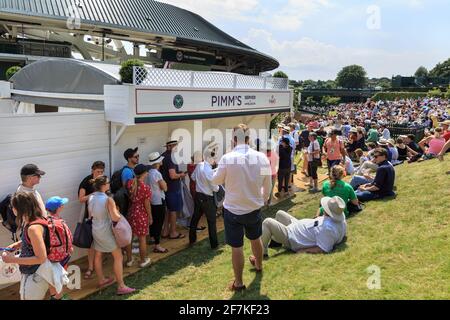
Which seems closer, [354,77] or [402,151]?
[402,151]

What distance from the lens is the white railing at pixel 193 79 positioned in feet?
21.8

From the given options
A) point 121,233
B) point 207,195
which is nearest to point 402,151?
point 207,195

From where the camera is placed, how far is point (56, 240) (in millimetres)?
3684

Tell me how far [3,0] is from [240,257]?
26838 millimetres

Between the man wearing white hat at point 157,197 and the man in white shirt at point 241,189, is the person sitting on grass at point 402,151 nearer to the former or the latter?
the man wearing white hat at point 157,197

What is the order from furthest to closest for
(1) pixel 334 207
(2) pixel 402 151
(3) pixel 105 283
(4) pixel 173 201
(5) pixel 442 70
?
(5) pixel 442 70, (2) pixel 402 151, (4) pixel 173 201, (1) pixel 334 207, (3) pixel 105 283

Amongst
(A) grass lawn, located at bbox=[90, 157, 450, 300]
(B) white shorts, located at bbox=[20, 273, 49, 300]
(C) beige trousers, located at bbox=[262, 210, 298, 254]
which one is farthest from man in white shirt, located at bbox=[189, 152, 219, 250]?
(B) white shorts, located at bbox=[20, 273, 49, 300]

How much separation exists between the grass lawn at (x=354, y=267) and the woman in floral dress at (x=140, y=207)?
48cm

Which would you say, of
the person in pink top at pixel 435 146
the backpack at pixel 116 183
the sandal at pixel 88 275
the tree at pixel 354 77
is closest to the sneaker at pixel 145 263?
the sandal at pixel 88 275

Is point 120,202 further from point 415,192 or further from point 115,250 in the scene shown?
point 415,192

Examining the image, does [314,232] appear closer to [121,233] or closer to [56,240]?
[121,233]

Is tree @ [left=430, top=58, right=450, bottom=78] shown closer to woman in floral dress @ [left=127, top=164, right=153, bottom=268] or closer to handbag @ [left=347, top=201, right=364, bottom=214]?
Result: handbag @ [left=347, top=201, right=364, bottom=214]

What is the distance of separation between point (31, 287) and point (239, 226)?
222 centimetres

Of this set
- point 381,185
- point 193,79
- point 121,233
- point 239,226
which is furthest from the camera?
point 193,79
